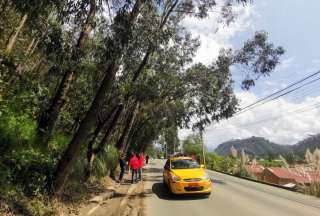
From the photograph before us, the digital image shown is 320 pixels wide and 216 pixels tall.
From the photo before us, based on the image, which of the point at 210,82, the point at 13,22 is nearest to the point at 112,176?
the point at 210,82

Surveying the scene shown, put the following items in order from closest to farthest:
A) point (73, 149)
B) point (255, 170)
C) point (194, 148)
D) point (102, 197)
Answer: point (73, 149) < point (102, 197) < point (255, 170) < point (194, 148)

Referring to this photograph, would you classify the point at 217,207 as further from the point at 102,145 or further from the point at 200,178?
the point at 102,145

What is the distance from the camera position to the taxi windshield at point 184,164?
14758 millimetres

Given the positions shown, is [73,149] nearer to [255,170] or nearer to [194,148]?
[255,170]

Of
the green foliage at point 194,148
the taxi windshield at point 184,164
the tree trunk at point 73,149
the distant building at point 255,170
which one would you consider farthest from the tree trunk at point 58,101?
the green foliage at point 194,148

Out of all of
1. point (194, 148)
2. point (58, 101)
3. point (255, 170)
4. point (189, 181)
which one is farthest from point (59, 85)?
point (194, 148)

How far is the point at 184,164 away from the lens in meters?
15.0

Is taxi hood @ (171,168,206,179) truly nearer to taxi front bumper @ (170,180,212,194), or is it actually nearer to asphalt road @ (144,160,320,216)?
taxi front bumper @ (170,180,212,194)

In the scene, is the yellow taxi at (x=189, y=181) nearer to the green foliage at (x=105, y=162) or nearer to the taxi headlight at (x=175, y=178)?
the taxi headlight at (x=175, y=178)

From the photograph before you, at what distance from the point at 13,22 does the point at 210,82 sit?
36.7ft

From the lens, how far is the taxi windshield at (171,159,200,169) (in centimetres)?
1476

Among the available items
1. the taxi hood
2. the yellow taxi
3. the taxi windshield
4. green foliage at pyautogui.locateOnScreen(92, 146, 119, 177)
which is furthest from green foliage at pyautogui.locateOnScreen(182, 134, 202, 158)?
the yellow taxi

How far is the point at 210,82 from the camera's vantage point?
66.0 ft

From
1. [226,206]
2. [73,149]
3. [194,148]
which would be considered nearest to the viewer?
[73,149]
